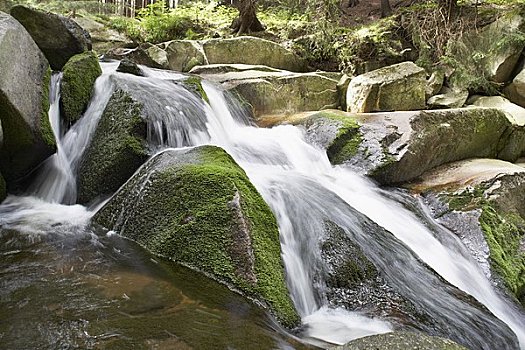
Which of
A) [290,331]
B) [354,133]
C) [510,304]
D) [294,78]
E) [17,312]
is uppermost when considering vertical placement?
[294,78]

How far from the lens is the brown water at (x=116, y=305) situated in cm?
223

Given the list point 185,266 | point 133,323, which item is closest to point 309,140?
point 185,266

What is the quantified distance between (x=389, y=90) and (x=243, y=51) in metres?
4.80

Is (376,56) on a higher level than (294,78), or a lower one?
higher

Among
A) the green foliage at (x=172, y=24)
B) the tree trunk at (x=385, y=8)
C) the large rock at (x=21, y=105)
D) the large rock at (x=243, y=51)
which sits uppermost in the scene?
the tree trunk at (x=385, y=8)

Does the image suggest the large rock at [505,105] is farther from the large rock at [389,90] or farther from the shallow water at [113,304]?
the shallow water at [113,304]

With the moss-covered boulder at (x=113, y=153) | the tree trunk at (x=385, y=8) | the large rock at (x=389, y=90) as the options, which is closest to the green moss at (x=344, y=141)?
the large rock at (x=389, y=90)

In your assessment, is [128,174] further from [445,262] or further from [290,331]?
[445,262]

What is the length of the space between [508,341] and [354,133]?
423 cm

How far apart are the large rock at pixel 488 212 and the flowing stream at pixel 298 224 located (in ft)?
0.73

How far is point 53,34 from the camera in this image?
658 centimetres

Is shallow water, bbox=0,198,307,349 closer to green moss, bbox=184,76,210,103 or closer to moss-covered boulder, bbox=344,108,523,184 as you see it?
green moss, bbox=184,76,210,103

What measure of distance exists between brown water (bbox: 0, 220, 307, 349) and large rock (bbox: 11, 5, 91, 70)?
425 centimetres

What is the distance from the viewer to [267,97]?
9203mm
